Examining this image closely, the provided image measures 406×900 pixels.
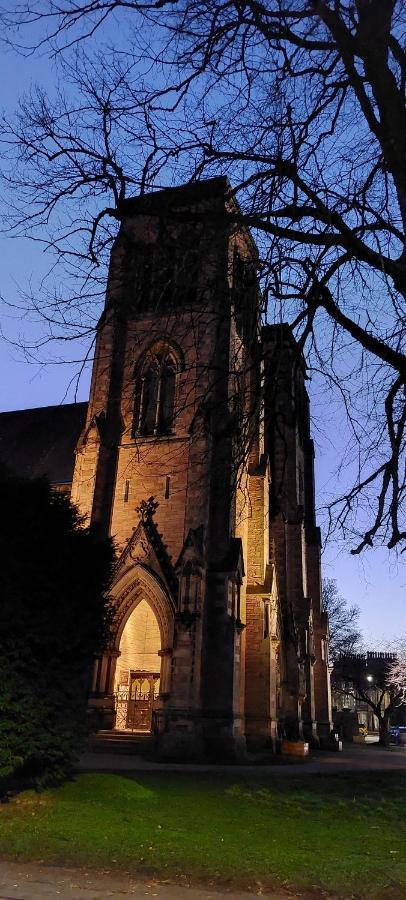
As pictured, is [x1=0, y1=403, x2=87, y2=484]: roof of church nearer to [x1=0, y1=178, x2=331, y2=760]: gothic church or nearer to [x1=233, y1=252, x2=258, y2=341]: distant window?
[x1=0, y1=178, x2=331, y2=760]: gothic church

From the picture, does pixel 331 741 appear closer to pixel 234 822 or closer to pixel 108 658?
pixel 108 658

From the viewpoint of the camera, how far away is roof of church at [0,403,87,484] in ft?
89.5

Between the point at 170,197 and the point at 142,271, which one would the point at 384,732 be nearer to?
the point at 142,271

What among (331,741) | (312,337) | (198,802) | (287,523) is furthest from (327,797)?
(331,741)

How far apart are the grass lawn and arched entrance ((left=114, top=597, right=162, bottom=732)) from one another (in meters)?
11.6

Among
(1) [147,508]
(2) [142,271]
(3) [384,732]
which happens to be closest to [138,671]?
(1) [147,508]

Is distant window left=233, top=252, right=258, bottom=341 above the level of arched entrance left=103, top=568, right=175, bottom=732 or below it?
above

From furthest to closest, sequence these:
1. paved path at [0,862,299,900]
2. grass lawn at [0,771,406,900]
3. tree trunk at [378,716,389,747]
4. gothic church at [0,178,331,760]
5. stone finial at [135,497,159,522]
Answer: tree trunk at [378,716,389,747], stone finial at [135,497,159,522], gothic church at [0,178,331,760], grass lawn at [0,771,406,900], paved path at [0,862,299,900]

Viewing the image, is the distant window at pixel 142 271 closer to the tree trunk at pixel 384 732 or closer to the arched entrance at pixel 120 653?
the arched entrance at pixel 120 653

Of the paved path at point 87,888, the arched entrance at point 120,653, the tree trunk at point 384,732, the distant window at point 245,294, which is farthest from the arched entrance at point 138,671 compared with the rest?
the tree trunk at point 384,732

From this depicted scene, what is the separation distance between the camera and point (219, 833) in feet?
23.0

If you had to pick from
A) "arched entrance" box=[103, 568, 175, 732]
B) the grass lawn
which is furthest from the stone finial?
the grass lawn

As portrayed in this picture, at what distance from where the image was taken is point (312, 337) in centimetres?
721

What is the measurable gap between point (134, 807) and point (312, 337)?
632cm
